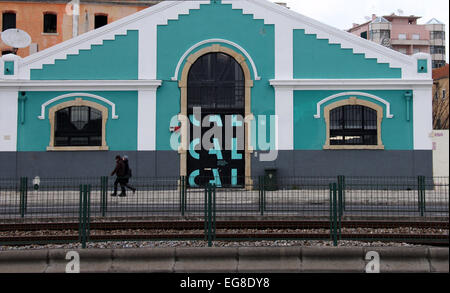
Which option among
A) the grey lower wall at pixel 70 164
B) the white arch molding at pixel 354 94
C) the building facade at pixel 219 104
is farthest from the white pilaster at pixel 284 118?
the grey lower wall at pixel 70 164

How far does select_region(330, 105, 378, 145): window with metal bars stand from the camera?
74.6 ft

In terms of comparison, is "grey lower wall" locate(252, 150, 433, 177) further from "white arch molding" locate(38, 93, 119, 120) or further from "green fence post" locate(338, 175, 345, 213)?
"green fence post" locate(338, 175, 345, 213)

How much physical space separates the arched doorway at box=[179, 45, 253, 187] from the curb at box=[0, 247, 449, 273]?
46.8ft

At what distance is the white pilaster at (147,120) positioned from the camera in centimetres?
2272

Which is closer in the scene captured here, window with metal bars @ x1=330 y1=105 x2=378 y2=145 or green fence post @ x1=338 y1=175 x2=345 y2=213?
green fence post @ x1=338 y1=175 x2=345 y2=213

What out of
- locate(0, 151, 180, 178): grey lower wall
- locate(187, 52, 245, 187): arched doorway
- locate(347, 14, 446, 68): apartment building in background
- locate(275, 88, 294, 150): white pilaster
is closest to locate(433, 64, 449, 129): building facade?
locate(347, 14, 446, 68): apartment building in background

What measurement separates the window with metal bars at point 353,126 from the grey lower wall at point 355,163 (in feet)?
1.81

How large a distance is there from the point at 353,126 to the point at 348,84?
80.5 inches

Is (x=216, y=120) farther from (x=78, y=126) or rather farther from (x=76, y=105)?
(x=76, y=105)

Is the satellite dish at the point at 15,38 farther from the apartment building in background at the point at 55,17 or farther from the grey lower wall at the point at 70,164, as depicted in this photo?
the apartment building in background at the point at 55,17

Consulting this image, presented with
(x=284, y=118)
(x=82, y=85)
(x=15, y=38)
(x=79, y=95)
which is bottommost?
(x=284, y=118)

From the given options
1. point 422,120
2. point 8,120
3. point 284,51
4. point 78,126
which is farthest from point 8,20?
point 422,120

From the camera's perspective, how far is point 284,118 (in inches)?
897
